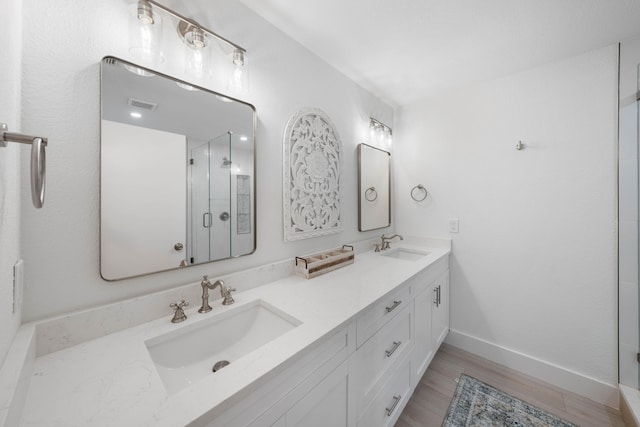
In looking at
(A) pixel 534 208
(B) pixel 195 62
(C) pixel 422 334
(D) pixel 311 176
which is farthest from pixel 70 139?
(A) pixel 534 208

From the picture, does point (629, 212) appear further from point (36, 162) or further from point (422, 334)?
point (36, 162)

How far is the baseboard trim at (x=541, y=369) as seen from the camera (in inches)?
59.7

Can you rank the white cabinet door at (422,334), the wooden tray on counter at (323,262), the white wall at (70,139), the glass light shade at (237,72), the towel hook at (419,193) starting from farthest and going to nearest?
the towel hook at (419,193), the white cabinet door at (422,334), the wooden tray on counter at (323,262), the glass light shade at (237,72), the white wall at (70,139)

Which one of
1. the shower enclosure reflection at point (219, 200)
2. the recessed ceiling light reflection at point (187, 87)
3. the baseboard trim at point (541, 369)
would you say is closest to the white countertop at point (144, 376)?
the shower enclosure reflection at point (219, 200)

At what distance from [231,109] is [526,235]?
2.20m

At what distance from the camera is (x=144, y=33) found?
91 centimetres

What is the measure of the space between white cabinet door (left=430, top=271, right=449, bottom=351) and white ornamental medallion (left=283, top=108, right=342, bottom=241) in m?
0.91

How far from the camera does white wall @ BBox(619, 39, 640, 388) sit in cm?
141

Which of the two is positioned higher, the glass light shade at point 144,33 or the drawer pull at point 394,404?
the glass light shade at point 144,33

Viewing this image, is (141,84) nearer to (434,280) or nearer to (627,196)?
(434,280)

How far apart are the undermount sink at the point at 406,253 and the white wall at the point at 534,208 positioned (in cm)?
25

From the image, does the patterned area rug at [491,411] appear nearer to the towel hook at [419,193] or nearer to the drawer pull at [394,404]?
the drawer pull at [394,404]

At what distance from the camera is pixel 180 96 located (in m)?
1.01

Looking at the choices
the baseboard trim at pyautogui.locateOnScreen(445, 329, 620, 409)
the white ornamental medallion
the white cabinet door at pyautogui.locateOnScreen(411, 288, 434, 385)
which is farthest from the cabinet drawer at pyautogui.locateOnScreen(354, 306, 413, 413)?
the baseboard trim at pyautogui.locateOnScreen(445, 329, 620, 409)
